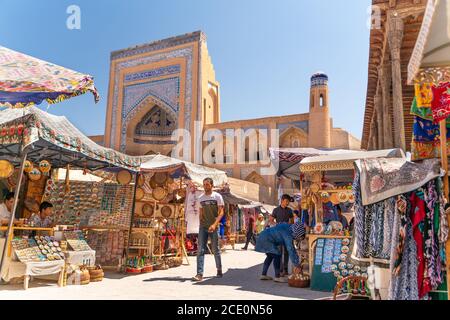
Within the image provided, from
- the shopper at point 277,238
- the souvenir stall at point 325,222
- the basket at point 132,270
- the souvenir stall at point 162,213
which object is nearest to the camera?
the souvenir stall at point 325,222

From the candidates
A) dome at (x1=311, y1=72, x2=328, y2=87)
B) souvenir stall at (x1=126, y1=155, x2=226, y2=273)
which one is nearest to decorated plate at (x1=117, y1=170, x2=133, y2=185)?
souvenir stall at (x1=126, y1=155, x2=226, y2=273)

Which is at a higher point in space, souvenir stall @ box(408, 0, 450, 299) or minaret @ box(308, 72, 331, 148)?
minaret @ box(308, 72, 331, 148)

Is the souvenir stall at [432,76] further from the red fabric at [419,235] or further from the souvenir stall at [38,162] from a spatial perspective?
the souvenir stall at [38,162]

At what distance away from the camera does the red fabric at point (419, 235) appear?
2.81 m

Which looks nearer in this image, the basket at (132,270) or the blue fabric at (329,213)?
the blue fabric at (329,213)

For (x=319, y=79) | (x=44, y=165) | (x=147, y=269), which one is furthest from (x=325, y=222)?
(x=319, y=79)

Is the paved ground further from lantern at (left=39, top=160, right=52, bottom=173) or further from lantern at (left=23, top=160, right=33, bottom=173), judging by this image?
lantern at (left=23, top=160, right=33, bottom=173)

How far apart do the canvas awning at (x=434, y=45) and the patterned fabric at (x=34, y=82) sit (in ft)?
11.7

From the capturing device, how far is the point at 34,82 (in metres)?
4.09

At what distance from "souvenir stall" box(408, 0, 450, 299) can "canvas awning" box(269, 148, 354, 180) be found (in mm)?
3779

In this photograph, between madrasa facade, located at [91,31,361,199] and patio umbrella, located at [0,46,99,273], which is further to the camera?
madrasa facade, located at [91,31,361,199]

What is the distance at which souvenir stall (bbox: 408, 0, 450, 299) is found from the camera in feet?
7.16

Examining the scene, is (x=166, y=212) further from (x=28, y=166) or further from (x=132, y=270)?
Result: (x=28, y=166)

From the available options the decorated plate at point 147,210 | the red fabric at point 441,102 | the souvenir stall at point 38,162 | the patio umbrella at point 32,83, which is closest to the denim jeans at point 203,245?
the souvenir stall at point 38,162
